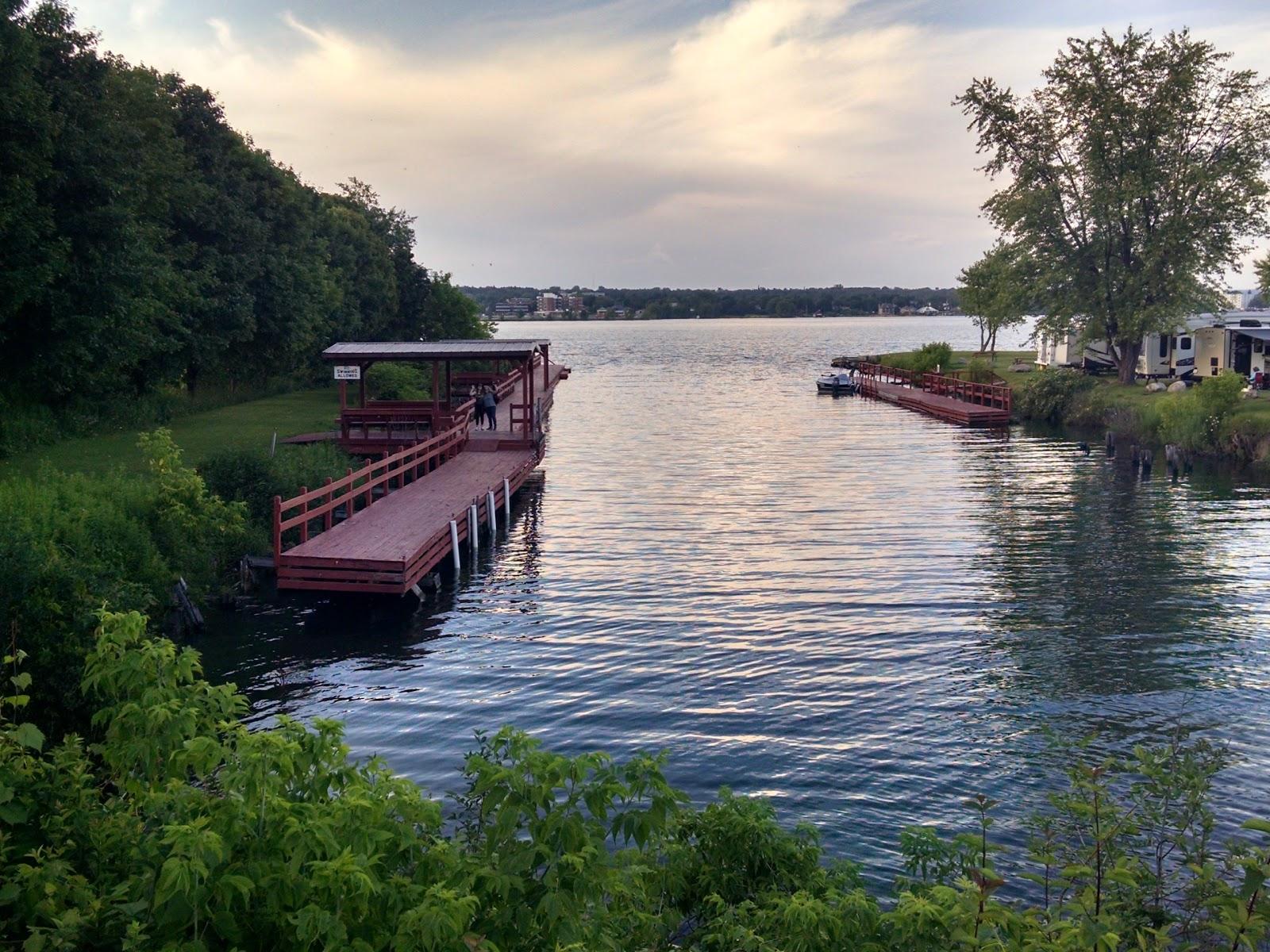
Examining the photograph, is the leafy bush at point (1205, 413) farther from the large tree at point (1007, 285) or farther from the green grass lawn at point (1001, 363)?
the green grass lawn at point (1001, 363)

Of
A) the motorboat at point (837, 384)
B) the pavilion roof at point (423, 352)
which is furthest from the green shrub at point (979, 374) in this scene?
the pavilion roof at point (423, 352)

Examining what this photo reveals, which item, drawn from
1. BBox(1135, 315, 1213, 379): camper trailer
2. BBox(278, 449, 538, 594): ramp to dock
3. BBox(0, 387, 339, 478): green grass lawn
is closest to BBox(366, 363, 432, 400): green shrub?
BBox(0, 387, 339, 478): green grass lawn

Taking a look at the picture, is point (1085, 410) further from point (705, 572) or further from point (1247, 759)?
point (1247, 759)

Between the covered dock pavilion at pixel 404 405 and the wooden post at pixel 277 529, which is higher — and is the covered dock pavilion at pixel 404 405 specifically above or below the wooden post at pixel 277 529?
above

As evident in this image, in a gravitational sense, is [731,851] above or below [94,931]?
below

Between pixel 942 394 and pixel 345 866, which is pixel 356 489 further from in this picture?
pixel 942 394

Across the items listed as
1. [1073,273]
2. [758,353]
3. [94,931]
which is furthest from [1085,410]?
[758,353]

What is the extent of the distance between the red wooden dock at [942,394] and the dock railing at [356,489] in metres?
31.1

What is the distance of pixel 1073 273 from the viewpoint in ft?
177

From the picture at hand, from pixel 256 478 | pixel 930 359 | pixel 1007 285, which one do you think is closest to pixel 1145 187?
pixel 1007 285

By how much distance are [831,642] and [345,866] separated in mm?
14522

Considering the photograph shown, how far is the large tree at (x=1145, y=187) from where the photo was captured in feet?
165

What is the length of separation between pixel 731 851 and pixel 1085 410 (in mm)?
50098

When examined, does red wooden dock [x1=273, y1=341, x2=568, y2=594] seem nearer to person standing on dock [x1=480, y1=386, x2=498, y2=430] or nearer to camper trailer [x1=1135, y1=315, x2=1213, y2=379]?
person standing on dock [x1=480, y1=386, x2=498, y2=430]
